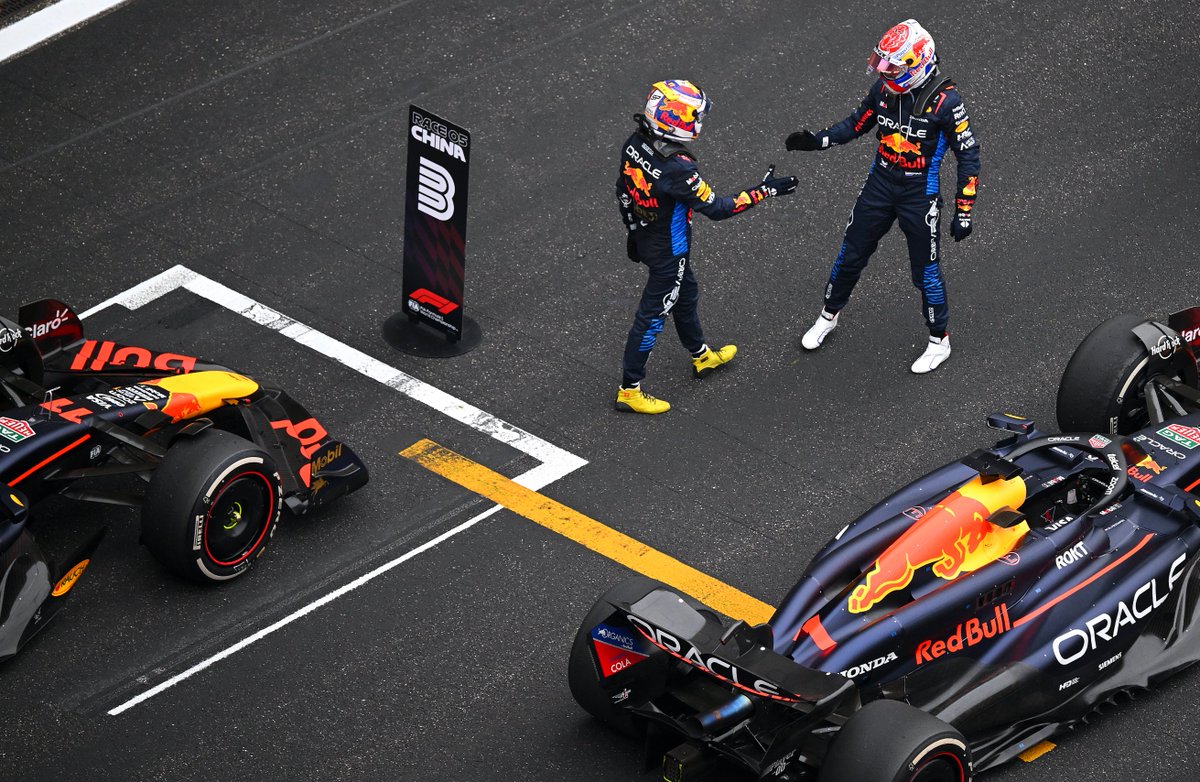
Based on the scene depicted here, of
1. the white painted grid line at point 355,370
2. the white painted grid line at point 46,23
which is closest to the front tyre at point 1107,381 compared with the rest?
the white painted grid line at point 355,370

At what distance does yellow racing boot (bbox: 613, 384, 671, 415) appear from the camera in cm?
997

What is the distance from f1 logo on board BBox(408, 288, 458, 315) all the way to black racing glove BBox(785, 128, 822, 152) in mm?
2189

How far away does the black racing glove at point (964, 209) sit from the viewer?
31.8ft

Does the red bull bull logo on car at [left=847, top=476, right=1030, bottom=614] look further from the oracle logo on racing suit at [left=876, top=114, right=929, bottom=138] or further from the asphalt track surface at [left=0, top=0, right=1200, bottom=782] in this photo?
the oracle logo on racing suit at [left=876, top=114, right=929, bottom=138]

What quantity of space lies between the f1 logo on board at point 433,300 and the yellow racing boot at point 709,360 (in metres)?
1.45

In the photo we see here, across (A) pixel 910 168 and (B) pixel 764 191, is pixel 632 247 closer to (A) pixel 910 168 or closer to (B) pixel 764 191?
(B) pixel 764 191

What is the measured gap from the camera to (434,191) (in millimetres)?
10219

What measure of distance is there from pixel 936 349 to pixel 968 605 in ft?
10.1

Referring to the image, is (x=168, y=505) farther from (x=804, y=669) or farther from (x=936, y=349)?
(x=936, y=349)

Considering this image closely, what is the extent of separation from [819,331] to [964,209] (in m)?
1.21

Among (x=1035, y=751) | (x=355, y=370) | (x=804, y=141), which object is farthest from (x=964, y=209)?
(x=355, y=370)

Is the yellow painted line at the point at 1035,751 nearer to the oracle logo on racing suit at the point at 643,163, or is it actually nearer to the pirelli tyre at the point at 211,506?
the oracle logo on racing suit at the point at 643,163

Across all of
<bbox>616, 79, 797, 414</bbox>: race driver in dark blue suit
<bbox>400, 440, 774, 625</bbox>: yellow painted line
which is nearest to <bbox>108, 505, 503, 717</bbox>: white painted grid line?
<bbox>400, 440, 774, 625</bbox>: yellow painted line

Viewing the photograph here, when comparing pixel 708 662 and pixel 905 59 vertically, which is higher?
pixel 905 59
